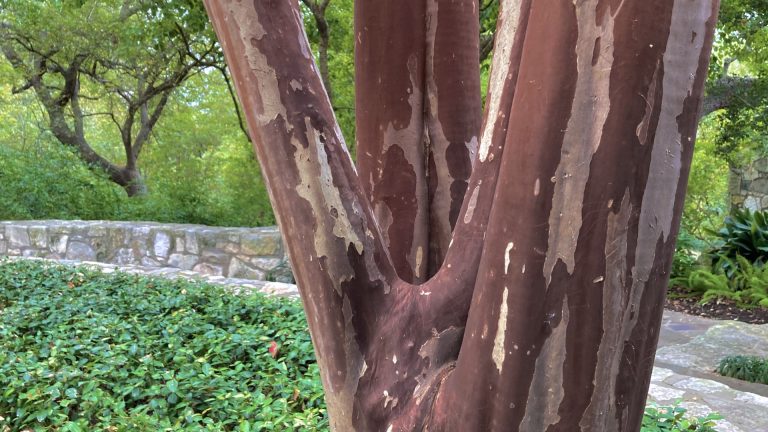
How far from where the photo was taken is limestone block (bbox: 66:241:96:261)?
8.25m

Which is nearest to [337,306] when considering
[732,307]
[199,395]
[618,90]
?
[618,90]

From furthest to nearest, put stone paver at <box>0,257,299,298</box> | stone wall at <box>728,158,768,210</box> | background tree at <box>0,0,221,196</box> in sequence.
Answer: stone wall at <box>728,158,768,210</box> → background tree at <box>0,0,221,196</box> → stone paver at <box>0,257,299,298</box>

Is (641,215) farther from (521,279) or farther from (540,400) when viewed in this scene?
(540,400)

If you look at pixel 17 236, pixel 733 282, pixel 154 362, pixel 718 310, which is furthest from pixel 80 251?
pixel 733 282

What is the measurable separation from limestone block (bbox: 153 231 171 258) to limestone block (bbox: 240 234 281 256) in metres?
1.17

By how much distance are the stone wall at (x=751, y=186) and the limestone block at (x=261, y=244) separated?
380 inches

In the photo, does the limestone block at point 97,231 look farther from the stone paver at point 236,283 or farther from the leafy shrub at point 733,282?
the leafy shrub at point 733,282

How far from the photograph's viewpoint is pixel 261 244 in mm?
7133

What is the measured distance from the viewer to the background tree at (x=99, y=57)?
31.2ft

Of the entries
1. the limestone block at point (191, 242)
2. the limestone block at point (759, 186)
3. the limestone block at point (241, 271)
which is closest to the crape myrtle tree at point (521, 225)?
the limestone block at point (241, 271)

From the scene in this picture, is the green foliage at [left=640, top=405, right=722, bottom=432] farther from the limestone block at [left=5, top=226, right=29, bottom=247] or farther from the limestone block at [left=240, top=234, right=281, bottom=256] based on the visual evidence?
the limestone block at [left=5, top=226, right=29, bottom=247]

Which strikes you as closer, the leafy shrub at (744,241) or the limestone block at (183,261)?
the limestone block at (183,261)

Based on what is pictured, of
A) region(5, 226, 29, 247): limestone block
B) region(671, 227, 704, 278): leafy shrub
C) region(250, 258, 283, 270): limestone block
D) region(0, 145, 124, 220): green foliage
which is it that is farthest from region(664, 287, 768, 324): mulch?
region(0, 145, 124, 220): green foliage

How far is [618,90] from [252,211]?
31.1 ft
